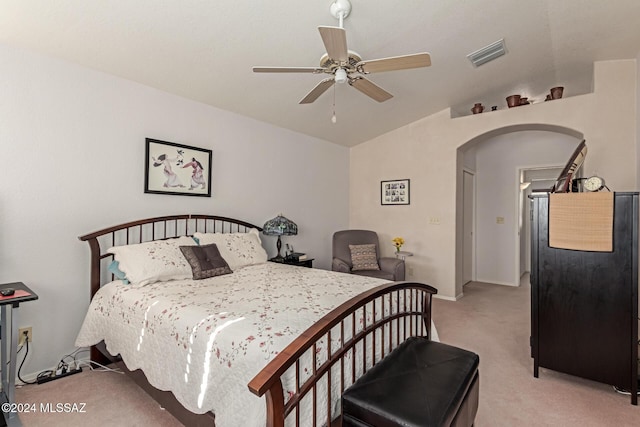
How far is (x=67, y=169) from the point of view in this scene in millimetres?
2510

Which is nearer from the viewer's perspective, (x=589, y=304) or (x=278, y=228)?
(x=589, y=304)

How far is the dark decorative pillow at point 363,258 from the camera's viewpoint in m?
4.41

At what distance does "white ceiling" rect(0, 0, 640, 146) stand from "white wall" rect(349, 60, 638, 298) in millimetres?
438

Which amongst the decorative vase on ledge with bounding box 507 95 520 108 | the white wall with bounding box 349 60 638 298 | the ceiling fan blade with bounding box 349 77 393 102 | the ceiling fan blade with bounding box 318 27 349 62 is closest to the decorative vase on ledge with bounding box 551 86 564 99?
the white wall with bounding box 349 60 638 298

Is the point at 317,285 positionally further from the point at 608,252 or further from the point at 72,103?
the point at 72,103

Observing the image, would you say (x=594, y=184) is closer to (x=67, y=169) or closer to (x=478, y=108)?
(x=478, y=108)

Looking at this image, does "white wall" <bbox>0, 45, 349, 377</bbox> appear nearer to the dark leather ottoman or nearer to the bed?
the bed

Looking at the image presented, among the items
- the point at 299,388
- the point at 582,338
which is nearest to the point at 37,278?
the point at 299,388

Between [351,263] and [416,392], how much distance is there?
3115mm

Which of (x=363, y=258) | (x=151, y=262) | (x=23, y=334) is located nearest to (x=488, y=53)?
(x=363, y=258)

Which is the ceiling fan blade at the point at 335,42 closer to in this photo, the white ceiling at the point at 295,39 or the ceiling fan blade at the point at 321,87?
the ceiling fan blade at the point at 321,87

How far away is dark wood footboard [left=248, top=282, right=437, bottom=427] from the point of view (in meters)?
1.16

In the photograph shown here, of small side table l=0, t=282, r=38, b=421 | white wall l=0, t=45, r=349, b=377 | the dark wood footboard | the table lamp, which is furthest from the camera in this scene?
the table lamp

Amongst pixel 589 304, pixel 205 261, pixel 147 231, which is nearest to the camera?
pixel 589 304
